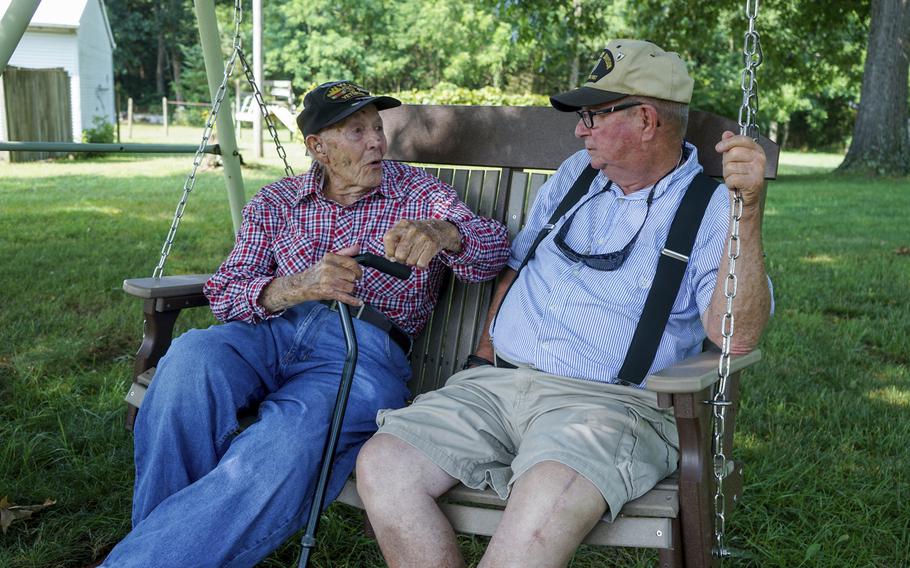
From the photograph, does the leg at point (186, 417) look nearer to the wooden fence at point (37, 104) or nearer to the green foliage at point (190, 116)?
the wooden fence at point (37, 104)

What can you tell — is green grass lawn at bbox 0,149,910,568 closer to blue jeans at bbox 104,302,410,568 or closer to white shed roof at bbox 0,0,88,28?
blue jeans at bbox 104,302,410,568

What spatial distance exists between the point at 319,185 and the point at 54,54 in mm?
26540

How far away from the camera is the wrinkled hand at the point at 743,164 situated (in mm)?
2279

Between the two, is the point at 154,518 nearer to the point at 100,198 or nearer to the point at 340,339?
the point at 340,339

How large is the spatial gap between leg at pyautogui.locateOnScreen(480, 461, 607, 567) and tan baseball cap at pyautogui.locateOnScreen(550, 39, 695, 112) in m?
1.13

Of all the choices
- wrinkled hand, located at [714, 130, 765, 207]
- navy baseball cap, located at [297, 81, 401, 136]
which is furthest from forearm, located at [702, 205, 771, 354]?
navy baseball cap, located at [297, 81, 401, 136]

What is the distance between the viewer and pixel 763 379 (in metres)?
4.54

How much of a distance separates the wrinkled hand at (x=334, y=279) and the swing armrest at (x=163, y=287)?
1.70 ft

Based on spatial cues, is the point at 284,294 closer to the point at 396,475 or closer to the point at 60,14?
the point at 396,475

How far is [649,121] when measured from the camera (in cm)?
277

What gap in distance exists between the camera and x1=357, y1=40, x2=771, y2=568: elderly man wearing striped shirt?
7.43 ft

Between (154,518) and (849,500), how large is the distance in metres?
2.28

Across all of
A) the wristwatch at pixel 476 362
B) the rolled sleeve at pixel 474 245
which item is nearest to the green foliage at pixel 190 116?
the rolled sleeve at pixel 474 245

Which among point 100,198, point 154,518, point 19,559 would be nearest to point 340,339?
point 154,518
